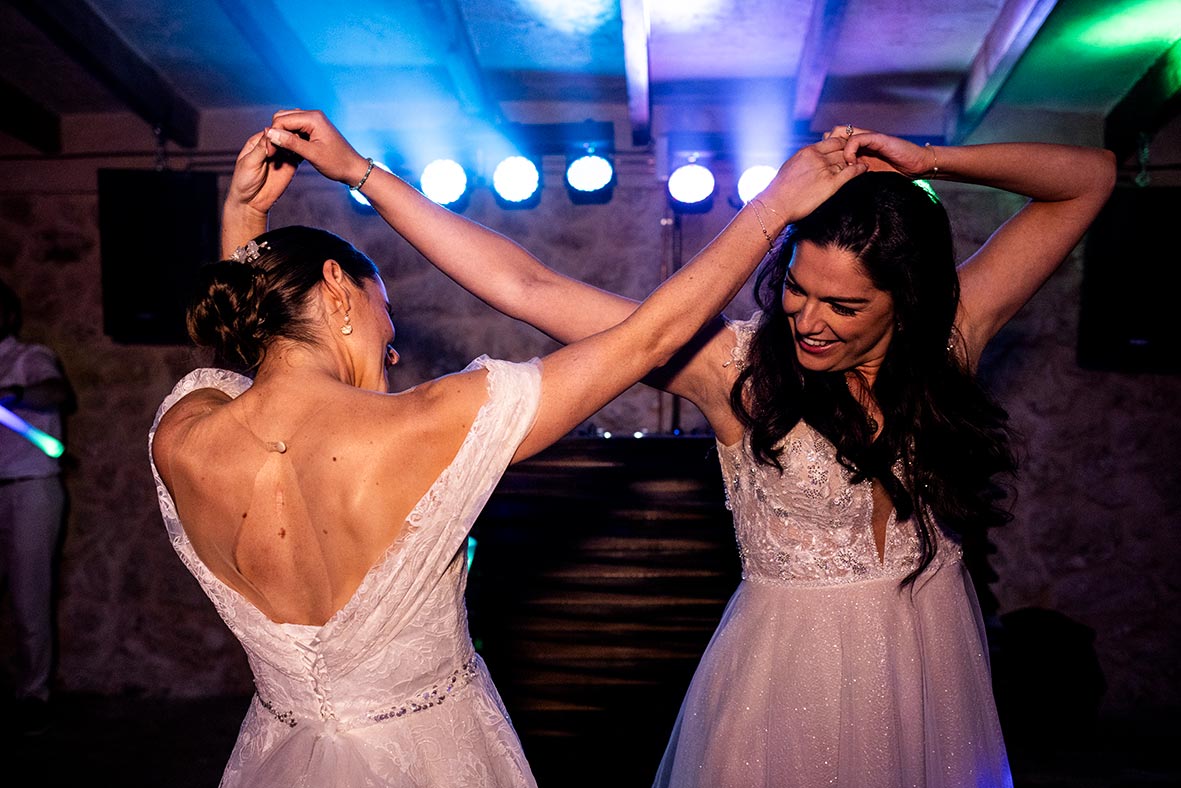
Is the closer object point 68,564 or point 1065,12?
point 1065,12

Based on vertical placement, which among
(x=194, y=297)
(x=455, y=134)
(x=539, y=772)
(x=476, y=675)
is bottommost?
(x=539, y=772)

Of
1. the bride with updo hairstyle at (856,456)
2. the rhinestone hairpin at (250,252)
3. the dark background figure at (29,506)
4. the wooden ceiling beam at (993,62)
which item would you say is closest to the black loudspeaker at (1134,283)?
the wooden ceiling beam at (993,62)

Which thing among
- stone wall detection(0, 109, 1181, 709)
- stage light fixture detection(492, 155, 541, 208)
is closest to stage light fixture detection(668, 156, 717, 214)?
stone wall detection(0, 109, 1181, 709)

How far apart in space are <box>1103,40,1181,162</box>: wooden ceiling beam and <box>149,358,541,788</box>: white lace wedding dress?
424cm

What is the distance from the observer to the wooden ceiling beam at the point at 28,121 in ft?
16.0

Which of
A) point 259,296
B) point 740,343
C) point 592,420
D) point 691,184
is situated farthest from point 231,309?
point 592,420

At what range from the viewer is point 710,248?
1.45 metres

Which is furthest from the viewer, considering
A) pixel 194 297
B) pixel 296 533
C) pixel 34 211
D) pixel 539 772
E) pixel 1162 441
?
pixel 34 211

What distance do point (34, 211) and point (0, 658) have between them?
2769mm

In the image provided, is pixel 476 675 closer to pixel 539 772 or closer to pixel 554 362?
pixel 554 362

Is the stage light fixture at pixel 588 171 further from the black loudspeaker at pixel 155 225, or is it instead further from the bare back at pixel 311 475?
the bare back at pixel 311 475

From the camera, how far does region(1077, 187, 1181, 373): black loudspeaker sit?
455 cm

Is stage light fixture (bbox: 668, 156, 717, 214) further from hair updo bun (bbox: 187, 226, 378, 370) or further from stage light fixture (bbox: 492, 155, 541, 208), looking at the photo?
hair updo bun (bbox: 187, 226, 378, 370)

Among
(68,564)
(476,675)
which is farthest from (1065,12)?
(68,564)
